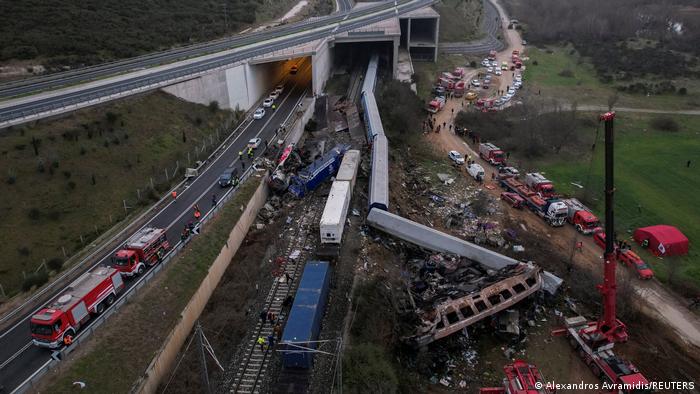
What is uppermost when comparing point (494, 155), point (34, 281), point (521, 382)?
point (34, 281)

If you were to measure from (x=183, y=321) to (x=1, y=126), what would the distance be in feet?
79.2

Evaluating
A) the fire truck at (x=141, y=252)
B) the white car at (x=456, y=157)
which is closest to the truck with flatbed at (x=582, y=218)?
the white car at (x=456, y=157)

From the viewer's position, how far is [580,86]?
75.5m

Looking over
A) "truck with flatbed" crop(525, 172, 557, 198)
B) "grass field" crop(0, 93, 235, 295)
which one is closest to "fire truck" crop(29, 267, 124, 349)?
"grass field" crop(0, 93, 235, 295)

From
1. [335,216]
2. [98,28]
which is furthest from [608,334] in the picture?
[98,28]

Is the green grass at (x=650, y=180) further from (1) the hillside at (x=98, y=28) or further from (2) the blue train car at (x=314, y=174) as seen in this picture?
(1) the hillside at (x=98, y=28)

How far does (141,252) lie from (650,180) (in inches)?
1789

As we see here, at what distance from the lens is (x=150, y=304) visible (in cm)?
2673

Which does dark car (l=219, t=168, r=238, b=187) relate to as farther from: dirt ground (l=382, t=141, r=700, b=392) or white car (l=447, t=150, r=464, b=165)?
white car (l=447, t=150, r=464, b=165)

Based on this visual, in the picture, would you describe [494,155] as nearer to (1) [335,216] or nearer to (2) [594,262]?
(2) [594,262]

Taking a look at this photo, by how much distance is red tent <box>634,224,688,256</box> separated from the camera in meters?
34.5

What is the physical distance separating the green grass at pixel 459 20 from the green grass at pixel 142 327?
83.2 metres

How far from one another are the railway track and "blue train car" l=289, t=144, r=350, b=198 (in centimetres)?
97

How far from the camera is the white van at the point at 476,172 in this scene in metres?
45.6
